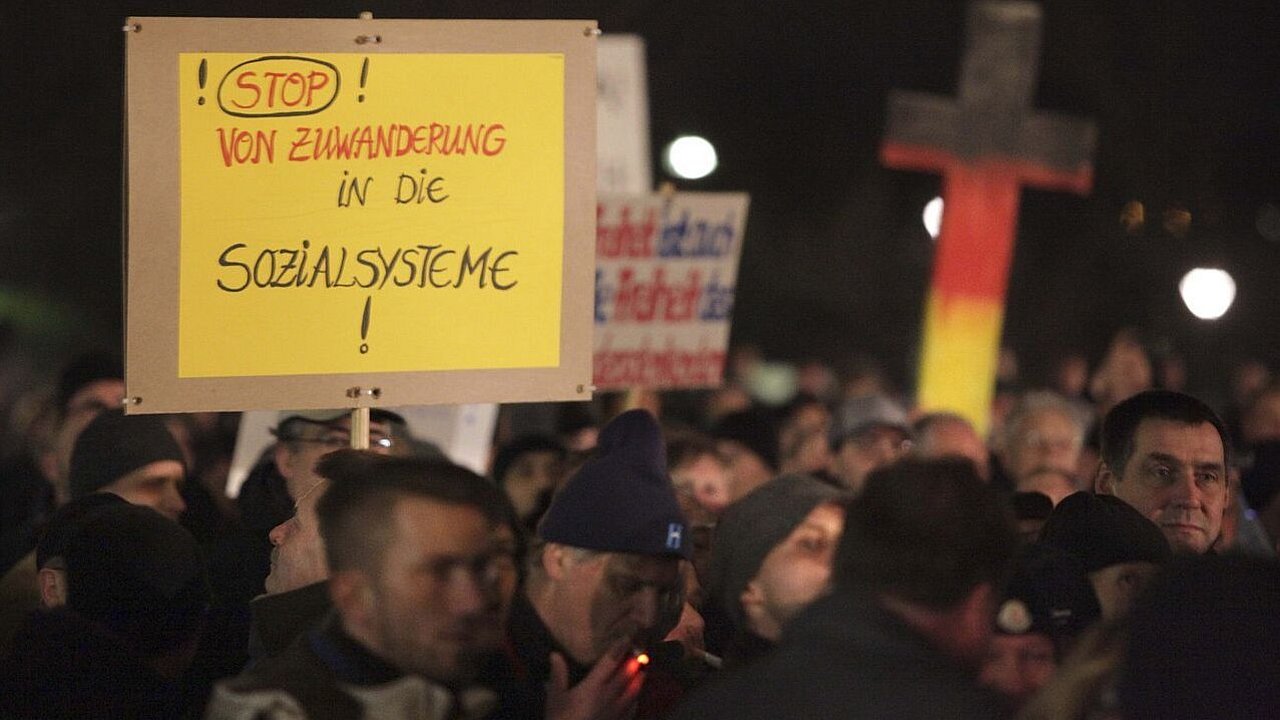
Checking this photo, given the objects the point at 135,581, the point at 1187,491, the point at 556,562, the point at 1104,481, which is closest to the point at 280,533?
the point at 135,581

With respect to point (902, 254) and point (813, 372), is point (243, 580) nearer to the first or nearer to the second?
point (813, 372)

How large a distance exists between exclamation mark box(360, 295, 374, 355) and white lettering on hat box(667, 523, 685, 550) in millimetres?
984

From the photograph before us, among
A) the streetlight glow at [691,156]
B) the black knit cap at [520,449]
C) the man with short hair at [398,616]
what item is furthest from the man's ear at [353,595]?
the streetlight glow at [691,156]

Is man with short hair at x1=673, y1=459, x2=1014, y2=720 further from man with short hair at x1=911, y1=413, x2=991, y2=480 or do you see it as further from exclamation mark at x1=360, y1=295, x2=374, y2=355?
man with short hair at x1=911, y1=413, x2=991, y2=480

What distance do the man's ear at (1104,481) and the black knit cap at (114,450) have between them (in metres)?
2.81

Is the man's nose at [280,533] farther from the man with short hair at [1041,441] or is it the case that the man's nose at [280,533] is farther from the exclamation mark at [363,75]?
the man with short hair at [1041,441]

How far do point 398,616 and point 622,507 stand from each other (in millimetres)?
1040

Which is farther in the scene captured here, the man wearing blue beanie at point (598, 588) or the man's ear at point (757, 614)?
the man wearing blue beanie at point (598, 588)

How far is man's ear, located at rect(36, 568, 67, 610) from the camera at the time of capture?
15.0 ft

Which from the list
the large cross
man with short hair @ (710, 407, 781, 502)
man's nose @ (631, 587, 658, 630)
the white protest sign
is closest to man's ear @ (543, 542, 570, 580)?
man's nose @ (631, 587, 658, 630)

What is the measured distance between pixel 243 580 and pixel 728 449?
11.4ft

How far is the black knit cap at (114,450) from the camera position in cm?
583

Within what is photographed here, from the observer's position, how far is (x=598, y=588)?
4160mm

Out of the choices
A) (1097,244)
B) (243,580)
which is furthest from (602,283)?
(1097,244)
